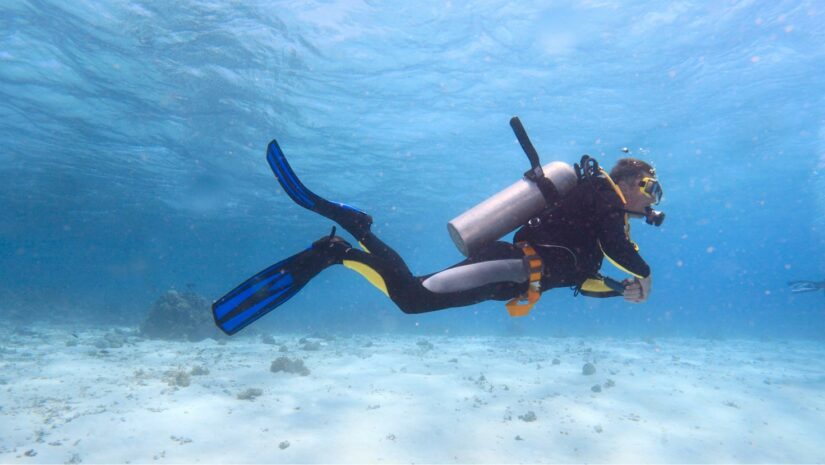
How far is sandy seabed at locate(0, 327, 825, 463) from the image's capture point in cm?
660

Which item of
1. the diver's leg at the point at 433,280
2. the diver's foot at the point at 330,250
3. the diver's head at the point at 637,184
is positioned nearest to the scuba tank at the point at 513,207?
the diver's leg at the point at 433,280

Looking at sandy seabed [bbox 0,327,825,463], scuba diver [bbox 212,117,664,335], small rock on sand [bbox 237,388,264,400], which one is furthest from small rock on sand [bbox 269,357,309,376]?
scuba diver [bbox 212,117,664,335]

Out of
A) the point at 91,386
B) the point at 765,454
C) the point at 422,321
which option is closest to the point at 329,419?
the point at 91,386

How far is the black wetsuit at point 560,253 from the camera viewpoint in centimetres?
400

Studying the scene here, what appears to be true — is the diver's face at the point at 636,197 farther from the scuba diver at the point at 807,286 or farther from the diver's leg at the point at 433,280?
the scuba diver at the point at 807,286

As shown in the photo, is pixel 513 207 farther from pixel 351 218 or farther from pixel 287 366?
pixel 287 366

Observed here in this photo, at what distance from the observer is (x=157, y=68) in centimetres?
1630

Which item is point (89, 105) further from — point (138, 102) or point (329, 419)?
point (329, 419)

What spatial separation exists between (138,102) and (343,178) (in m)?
12.9

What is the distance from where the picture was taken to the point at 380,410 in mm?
8477

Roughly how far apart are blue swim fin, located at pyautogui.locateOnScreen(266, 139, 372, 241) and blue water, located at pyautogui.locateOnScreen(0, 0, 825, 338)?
8310 millimetres

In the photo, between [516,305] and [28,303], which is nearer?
[516,305]

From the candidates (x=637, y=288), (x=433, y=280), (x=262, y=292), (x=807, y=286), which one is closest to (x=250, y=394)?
(x=262, y=292)

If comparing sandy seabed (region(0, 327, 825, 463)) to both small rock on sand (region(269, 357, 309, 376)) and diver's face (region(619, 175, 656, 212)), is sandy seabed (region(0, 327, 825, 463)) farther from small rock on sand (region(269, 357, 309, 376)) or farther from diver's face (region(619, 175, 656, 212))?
diver's face (region(619, 175, 656, 212))
